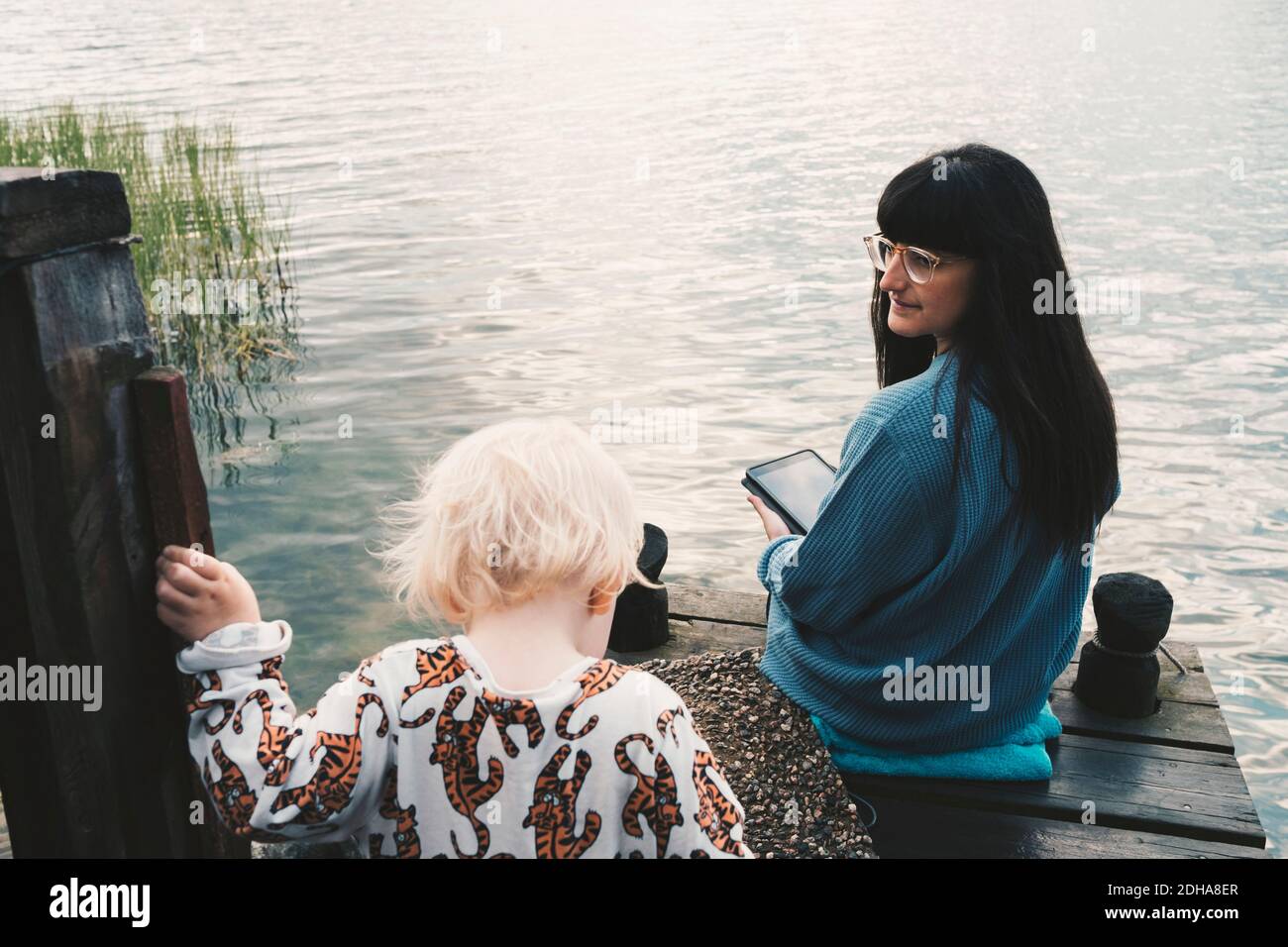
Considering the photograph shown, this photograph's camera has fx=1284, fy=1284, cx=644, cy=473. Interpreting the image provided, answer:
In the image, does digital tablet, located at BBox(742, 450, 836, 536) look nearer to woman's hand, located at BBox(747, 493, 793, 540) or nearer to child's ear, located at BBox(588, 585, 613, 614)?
woman's hand, located at BBox(747, 493, 793, 540)

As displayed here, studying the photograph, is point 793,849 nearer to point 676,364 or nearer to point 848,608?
point 848,608

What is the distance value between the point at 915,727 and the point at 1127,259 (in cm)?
971

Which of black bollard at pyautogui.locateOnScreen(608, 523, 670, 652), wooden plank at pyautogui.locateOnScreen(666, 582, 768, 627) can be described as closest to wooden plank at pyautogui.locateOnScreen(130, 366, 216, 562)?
black bollard at pyautogui.locateOnScreen(608, 523, 670, 652)

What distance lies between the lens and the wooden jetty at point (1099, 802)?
285 cm

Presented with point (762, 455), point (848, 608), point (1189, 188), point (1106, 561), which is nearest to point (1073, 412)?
point (848, 608)

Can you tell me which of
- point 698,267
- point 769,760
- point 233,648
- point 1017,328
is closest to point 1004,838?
point 769,760

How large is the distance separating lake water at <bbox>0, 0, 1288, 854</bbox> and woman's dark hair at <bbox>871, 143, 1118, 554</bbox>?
2.72 m

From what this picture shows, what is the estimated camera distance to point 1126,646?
3.37 m

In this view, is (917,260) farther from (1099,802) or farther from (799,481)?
(1099,802)

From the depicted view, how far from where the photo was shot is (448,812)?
175cm

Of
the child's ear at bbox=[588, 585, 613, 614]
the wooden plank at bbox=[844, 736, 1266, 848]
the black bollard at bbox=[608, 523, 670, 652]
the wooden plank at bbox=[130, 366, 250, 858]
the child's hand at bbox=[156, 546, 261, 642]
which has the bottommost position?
the wooden plank at bbox=[844, 736, 1266, 848]

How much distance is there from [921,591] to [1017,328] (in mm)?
590

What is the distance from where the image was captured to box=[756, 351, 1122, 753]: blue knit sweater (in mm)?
2648

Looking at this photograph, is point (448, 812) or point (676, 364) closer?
point (448, 812)
